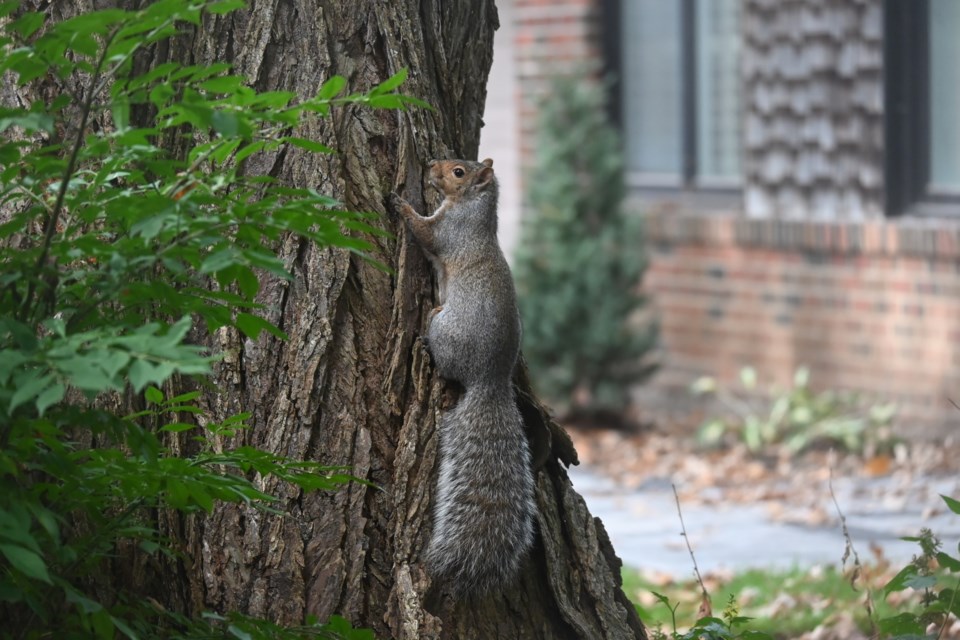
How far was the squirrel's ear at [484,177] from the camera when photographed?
3257 millimetres

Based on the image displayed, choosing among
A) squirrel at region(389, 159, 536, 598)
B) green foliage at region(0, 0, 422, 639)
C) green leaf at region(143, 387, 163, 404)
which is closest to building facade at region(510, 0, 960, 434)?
squirrel at region(389, 159, 536, 598)

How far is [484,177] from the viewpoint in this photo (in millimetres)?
3291

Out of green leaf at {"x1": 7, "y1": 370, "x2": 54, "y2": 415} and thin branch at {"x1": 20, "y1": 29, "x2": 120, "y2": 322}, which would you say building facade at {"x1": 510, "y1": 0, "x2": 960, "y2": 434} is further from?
green leaf at {"x1": 7, "y1": 370, "x2": 54, "y2": 415}

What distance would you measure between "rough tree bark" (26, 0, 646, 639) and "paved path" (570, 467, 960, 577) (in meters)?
2.73

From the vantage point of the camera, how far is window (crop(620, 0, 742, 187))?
8.91 m

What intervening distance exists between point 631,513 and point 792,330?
7.12ft

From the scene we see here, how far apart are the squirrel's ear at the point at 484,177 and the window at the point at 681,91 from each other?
5.79 meters

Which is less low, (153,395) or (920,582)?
(153,395)

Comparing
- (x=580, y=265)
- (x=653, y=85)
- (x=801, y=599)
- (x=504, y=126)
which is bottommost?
(x=801, y=599)

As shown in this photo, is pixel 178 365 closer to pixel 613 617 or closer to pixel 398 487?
pixel 398 487

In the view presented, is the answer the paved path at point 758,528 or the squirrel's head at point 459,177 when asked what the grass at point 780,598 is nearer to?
the paved path at point 758,528

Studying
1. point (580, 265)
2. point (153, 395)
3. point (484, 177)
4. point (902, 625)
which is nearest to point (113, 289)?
point (153, 395)

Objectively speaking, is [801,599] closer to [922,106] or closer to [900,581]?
[900,581]

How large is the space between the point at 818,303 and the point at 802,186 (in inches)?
29.0
